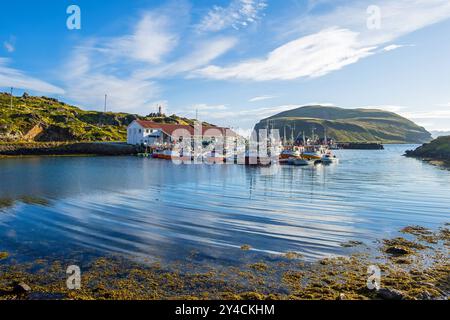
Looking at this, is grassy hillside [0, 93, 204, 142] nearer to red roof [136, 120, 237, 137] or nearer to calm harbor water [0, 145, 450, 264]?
red roof [136, 120, 237, 137]

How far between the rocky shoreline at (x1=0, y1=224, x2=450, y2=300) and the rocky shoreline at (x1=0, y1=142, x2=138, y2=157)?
82391mm

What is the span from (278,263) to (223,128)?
4487 inches

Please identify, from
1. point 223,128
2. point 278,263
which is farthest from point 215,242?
point 223,128

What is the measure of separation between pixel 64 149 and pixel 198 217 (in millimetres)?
82385

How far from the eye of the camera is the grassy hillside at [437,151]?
98.8 metres

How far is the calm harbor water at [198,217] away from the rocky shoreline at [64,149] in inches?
2107

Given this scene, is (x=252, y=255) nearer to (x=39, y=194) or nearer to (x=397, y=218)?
(x=397, y=218)

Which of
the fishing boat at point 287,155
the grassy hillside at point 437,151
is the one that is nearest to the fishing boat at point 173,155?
the fishing boat at point 287,155

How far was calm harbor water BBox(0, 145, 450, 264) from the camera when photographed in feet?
52.7

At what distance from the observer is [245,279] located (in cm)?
1234

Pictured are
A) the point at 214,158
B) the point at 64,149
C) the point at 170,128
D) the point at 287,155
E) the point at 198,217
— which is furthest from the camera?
the point at 170,128

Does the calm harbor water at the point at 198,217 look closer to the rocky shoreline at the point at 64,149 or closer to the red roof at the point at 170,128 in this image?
the rocky shoreline at the point at 64,149

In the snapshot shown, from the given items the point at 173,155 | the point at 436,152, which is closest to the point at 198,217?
the point at 173,155

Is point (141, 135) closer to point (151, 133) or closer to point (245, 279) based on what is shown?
point (151, 133)
